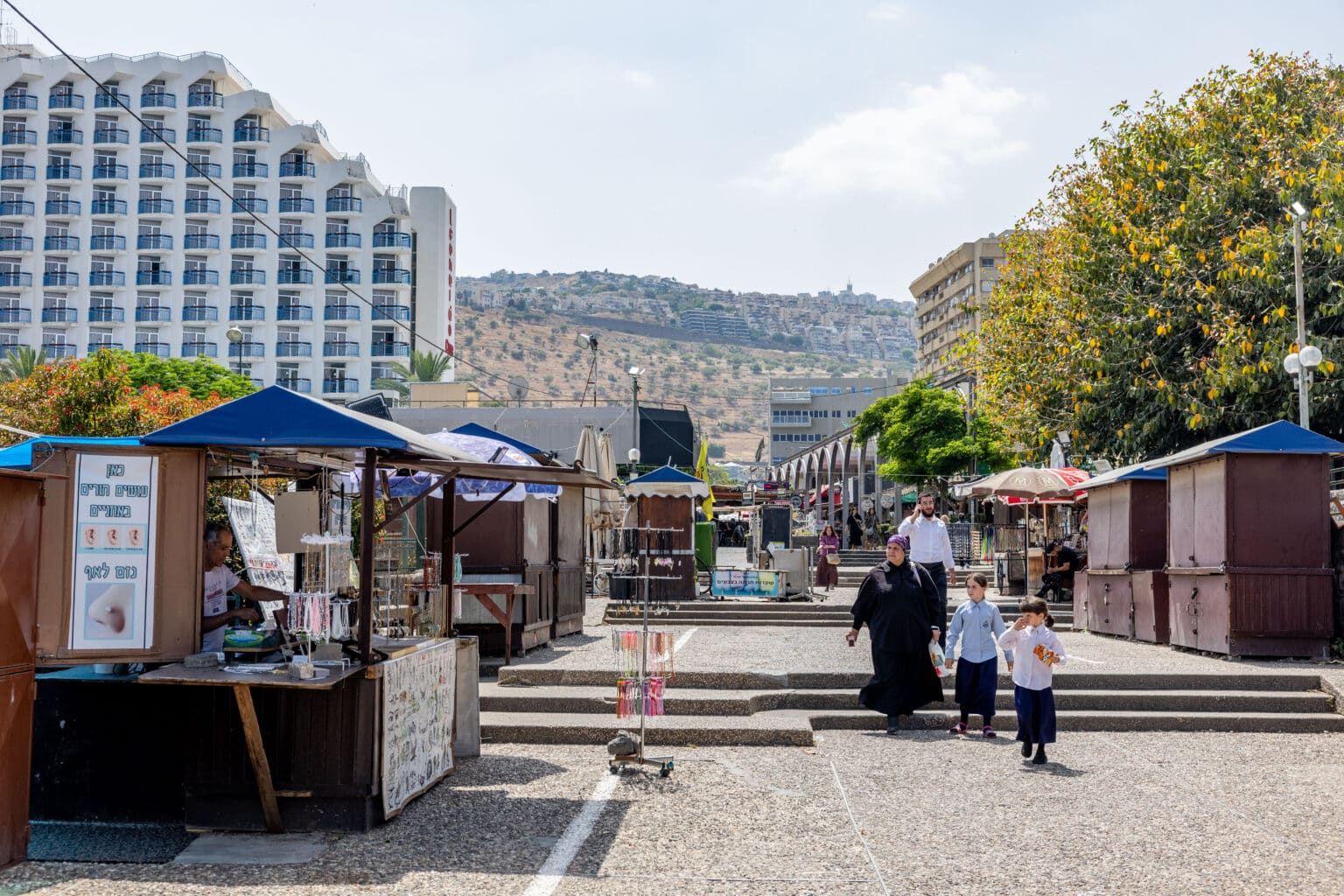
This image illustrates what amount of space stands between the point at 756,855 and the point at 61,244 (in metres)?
96.3

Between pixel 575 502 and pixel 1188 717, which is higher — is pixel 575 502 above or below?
above

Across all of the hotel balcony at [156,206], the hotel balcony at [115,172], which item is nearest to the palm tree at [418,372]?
the hotel balcony at [156,206]

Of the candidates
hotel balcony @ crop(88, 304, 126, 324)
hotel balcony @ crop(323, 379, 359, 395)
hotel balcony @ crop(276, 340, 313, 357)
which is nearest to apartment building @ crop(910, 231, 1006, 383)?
hotel balcony @ crop(323, 379, 359, 395)

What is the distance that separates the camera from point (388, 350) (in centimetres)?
8969

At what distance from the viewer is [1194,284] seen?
21.7 m

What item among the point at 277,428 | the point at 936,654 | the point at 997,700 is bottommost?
the point at 997,700

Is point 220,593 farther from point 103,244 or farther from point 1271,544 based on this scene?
point 103,244

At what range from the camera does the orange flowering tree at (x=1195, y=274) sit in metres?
19.6

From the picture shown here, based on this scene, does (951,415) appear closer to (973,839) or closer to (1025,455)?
(1025,455)

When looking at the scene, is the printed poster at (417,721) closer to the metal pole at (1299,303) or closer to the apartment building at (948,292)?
the metal pole at (1299,303)

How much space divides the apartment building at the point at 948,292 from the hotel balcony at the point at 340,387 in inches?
1643

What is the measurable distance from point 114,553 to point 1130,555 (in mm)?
13021

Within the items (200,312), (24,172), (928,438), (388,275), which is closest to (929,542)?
(928,438)

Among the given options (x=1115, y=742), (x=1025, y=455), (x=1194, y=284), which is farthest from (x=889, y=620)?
(x=1025, y=455)
